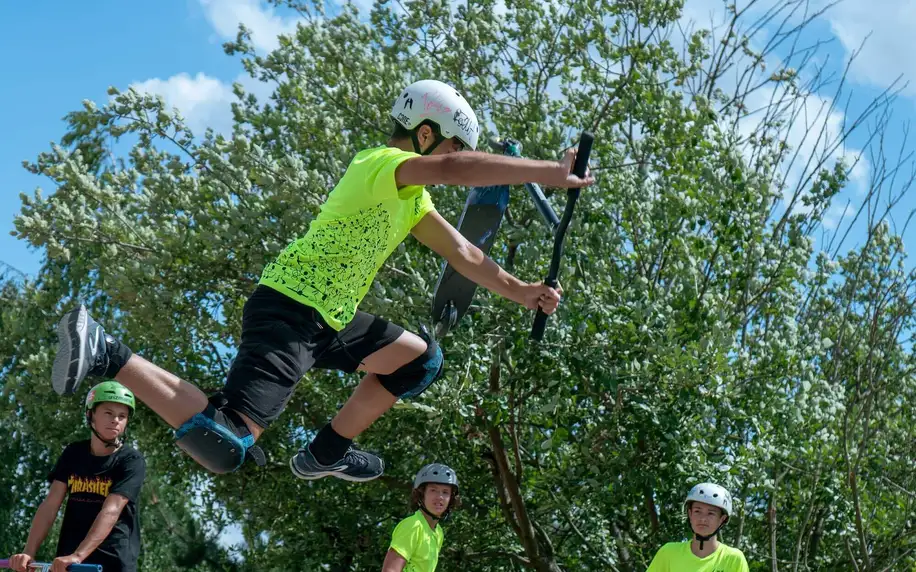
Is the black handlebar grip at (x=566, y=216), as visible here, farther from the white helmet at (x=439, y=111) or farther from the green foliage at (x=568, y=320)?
the green foliage at (x=568, y=320)

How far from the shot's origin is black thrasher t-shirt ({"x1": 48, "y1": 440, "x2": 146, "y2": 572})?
5699mm

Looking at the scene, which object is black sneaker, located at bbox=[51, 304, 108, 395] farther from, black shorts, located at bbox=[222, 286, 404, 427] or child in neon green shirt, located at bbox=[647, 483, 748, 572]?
child in neon green shirt, located at bbox=[647, 483, 748, 572]

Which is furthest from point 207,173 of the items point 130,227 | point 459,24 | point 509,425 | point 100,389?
point 100,389

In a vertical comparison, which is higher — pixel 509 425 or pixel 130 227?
pixel 130 227

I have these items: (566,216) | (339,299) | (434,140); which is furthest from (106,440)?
(566,216)

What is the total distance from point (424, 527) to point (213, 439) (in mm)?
3120

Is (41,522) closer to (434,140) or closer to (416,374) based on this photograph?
(416,374)

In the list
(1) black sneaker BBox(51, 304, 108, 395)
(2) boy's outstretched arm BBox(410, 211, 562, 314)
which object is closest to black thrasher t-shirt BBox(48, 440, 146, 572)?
(1) black sneaker BBox(51, 304, 108, 395)

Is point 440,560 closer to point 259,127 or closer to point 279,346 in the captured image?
point 259,127

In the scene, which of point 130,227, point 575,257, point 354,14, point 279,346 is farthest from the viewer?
point 354,14

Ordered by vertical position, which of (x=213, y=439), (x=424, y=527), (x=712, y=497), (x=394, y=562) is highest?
(x=712, y=497)

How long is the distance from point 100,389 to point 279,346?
2327 millimetres

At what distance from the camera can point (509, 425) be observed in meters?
9.19

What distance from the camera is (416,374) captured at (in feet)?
14.4
